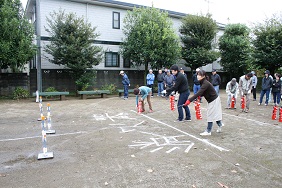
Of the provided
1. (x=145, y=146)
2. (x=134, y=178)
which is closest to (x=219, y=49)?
(x=145, y=146)

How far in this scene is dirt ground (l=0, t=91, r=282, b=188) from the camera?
419 cm

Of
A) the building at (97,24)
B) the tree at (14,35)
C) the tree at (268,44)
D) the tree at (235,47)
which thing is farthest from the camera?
the tree at (235,47)

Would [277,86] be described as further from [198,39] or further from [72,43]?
[72,43]

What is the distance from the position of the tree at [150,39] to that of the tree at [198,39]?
118 inches

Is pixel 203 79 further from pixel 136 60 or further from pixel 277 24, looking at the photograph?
pixel 277 24

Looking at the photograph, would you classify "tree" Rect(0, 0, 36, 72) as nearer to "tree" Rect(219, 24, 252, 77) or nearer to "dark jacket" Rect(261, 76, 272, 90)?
"dark jacket" Rect(261, 76, 272, 90)

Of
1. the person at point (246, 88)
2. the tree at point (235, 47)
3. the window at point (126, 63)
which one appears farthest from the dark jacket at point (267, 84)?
the window at point (126, 63)

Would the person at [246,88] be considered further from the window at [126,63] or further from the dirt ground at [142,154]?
the window at [126,63]

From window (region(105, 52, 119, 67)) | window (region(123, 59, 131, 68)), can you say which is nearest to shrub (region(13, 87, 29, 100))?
window (region(105, 52, 119, 67))

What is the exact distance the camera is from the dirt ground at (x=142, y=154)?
13.8 ft

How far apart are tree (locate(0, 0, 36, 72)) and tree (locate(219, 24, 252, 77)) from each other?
59.6 feet

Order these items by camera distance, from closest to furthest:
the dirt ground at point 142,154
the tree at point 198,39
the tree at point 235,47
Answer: the dirt ground at point 142,154, the tree at point 198,39, the tree at point 235,47

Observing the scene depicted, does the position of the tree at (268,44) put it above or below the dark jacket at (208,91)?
above

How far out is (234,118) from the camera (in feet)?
31.8
